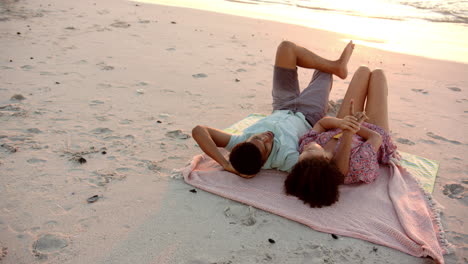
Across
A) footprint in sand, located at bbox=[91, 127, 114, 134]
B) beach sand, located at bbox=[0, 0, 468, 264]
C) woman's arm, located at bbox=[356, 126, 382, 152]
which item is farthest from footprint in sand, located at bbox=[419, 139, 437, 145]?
footprint in sand, located at bbox=[91, 127, 114, 134]

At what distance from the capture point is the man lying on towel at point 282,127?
126 inches

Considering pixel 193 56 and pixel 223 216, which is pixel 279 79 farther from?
pixel 193 56

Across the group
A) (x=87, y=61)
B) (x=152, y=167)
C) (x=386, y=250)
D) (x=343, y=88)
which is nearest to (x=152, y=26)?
(x=87, y=61)

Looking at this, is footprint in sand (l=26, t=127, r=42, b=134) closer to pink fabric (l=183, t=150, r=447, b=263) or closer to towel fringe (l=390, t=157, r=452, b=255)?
→ pink fabric (l=183, t=150, r=447, b=263)

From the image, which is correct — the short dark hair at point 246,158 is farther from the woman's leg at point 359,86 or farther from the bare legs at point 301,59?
the bare legs at point 301,59

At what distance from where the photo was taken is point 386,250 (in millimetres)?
2676

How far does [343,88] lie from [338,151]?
2.82 meters

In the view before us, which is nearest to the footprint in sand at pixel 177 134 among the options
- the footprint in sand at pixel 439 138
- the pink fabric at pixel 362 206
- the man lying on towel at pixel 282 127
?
the pink fabric at pixel 362 206

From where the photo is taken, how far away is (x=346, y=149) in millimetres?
3111

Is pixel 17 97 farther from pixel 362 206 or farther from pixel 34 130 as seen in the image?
pixel 362 206

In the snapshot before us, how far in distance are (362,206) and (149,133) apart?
86.4 inches

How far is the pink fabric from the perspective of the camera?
2.75 metres

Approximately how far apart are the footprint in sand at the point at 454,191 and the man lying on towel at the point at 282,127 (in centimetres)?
131

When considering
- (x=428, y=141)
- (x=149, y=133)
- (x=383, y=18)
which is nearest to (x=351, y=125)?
(x=428, y=141)
